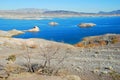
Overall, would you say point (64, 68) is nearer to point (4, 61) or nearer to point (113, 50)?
point (4, 61)

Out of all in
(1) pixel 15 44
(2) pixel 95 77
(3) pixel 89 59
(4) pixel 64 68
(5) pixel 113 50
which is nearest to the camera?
(2) pixel 95 77

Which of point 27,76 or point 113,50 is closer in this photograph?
point 27,76

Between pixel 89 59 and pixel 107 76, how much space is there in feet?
16.2

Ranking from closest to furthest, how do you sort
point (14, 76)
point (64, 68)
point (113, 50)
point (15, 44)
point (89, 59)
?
1. point (14, 76)
2. point (64, 68)
3. point (89, 59)
4. point (113, 50)
5. point (15, 44)

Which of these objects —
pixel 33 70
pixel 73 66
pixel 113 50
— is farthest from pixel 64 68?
pixel 113 50

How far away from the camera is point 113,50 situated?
23609mm

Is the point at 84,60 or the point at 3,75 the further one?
the point at 84,60

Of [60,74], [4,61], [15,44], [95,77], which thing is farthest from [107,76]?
[15,44]

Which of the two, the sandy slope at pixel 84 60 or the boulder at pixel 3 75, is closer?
the boulder at pixel 3 75

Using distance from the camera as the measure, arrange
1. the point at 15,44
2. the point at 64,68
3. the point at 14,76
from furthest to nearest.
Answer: the point at 15,44 < the point at 64,68 < the point at 14,76

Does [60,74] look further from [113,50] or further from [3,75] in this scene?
[113,50]

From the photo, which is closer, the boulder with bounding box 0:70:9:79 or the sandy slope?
the boulder with bounding box 0:70:9:79

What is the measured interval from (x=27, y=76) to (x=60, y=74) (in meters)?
1.89

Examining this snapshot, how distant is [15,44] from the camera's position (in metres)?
31.4
